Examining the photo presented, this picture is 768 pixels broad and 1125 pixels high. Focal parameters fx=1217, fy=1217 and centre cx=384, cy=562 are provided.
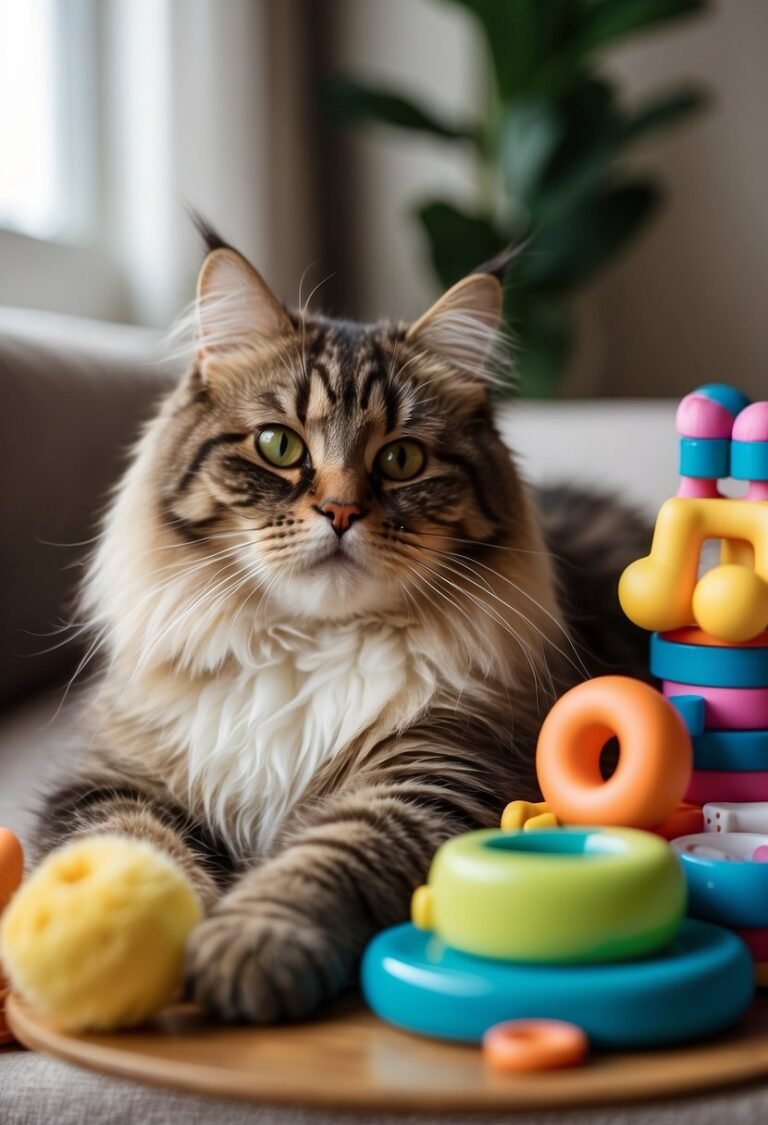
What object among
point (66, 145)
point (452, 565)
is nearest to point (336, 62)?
point (66, 145)

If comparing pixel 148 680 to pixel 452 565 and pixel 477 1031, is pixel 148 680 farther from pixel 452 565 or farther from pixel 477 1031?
pixel 477 1031

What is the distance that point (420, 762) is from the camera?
1.30 metres

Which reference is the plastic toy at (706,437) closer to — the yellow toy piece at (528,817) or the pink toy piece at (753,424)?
the pink toy piece at (753,424)

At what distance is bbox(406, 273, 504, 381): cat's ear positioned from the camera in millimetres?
1480

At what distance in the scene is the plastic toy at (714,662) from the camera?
1.08 metres

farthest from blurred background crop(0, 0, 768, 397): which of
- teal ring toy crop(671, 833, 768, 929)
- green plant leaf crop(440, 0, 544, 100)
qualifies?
teal ring toy crop(671, 833, 768, 929)

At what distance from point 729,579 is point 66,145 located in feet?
8.51

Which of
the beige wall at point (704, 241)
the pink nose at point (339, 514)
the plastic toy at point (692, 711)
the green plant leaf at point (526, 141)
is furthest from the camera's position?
the beige wall at point (704, 241)

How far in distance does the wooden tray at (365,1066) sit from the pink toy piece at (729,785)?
245 millimetres

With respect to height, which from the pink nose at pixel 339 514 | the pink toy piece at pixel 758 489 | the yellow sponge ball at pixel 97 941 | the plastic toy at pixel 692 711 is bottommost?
the yellow sponge ball at pixel 97 941

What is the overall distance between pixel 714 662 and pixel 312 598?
441mm

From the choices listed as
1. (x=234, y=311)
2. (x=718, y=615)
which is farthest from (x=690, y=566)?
(x=234, y=311)

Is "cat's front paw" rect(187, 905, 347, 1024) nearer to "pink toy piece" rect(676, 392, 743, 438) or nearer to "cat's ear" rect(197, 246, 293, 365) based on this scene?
"pink toy piece" rect(676, 392, 743, 438)

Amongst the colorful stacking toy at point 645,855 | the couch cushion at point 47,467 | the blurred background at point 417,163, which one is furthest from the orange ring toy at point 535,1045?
the blurred background at point 417,163
